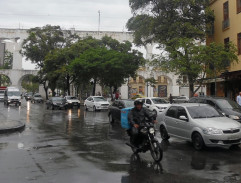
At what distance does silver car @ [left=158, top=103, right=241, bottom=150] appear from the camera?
342 inches

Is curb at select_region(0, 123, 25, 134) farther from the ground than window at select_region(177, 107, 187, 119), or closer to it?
closer to it

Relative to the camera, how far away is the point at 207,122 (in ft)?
30.0

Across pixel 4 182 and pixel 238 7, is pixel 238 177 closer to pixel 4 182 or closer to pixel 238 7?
pixel 4 182

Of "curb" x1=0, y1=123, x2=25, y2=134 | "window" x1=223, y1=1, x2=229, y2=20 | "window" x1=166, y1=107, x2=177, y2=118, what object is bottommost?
"curb" x1=0, y1=123, x2=25, y2=134

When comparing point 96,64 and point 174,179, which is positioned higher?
point 96,64

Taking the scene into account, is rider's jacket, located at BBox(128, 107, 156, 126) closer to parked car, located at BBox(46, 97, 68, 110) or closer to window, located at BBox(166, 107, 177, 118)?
window, located at BBox(166, 107, 177, 118)

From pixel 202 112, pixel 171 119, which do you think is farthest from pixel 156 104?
pixel 202 112

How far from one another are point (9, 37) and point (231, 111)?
50.9m

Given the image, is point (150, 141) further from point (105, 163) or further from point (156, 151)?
point (105, 163)

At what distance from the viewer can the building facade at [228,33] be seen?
76.2ft

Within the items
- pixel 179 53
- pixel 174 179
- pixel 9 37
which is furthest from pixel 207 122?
pixel 9 37

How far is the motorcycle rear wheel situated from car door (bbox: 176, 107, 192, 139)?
260cm

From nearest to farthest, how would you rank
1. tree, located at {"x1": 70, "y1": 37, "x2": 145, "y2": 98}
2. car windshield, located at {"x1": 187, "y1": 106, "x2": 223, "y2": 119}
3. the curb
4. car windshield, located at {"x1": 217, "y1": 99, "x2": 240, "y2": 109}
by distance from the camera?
car windshield, located at {"x1": 187, "y1": 106, "x2": 223, "y2": 119}, the curb, car windshield, located at {"x1": 217, "y1": 99, "x2": 240, "y2": 109}, tree, located at {"x1": 70, "y1": 37, "x2": 145, "y2": 98}

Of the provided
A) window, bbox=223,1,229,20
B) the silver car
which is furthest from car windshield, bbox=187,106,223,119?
window, bbox=223,1,229,20
